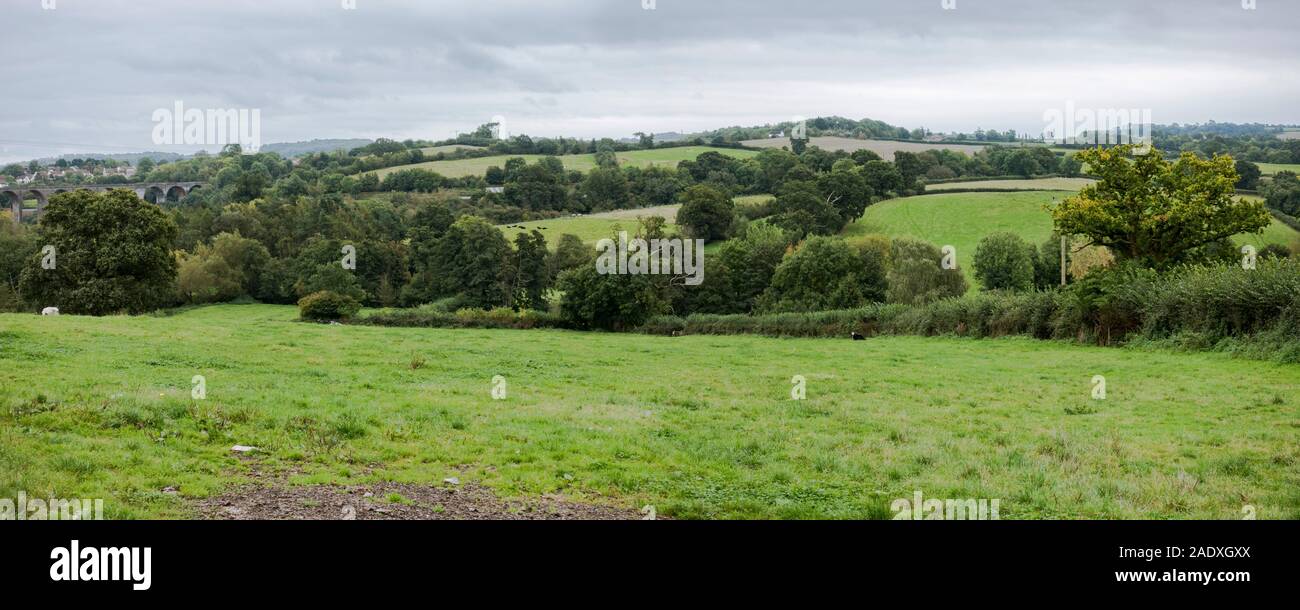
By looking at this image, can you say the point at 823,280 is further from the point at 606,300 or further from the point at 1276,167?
the point at 1276,167

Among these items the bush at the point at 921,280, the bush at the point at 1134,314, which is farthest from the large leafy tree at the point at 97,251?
the bush at the point at 921,280

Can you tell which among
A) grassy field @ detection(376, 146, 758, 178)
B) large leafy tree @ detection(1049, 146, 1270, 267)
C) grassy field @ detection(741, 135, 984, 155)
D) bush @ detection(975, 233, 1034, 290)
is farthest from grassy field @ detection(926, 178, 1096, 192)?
large leafy tree @ detection(1049, 146, 1270, 267)

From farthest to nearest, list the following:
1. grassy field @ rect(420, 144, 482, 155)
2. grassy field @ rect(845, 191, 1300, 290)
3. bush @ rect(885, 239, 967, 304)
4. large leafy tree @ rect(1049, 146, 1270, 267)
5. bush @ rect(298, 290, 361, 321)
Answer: grassy field @ rect(420, 144, 482, 155)
grassy field @ rect(845, 191, 1300, 290)
bush @ rect(885, 239, 967, 304)
bush @ rect(298, 290, 361, 321)
large leafy tree @ rect(1049, 146, 1270, 267)

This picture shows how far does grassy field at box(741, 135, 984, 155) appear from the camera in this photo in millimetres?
128625

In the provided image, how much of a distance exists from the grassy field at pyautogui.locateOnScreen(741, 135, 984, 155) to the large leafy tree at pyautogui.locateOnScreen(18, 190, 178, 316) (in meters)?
96.1

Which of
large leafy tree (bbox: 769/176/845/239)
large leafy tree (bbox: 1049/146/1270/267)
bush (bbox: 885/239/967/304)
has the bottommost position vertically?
bush (bbox: 885/239/967/304)

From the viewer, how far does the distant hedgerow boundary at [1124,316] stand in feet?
87.4

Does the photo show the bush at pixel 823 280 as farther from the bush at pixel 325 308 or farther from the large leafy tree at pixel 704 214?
the bush at pixel 325 308

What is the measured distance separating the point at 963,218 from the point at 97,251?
253 ft

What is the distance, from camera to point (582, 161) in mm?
139125

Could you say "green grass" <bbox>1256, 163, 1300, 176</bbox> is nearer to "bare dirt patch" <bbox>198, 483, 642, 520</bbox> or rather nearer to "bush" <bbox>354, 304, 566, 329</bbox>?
"bush" <bbox>354, 304, 566, 329</bbox>

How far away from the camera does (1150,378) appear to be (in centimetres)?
2352

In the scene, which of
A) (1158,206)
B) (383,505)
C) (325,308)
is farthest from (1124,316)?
(325,308)
